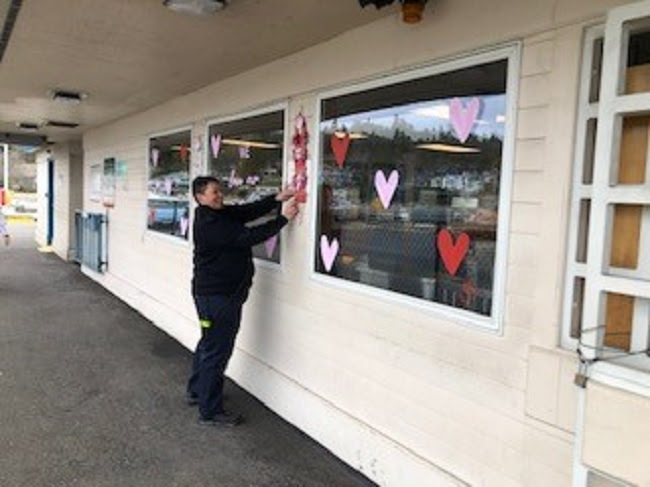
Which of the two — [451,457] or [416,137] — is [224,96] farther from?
[451,457]

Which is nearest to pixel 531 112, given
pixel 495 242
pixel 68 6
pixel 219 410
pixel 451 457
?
pixel 495 242

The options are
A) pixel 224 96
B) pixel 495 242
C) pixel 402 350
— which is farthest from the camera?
pixel 224 96

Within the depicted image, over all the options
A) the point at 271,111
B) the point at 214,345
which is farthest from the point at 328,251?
the point at 271,111

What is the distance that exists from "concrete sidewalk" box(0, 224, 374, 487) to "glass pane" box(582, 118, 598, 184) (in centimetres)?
207

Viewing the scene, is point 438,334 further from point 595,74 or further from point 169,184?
point 169,184

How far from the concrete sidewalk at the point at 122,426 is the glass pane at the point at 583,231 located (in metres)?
1.83

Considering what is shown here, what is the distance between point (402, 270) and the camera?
3340 millimetres

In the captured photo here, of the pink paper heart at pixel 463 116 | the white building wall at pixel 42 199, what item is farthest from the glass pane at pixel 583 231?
the white building wall at pixel 42 199

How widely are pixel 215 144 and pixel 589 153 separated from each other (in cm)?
378

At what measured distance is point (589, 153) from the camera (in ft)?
7.67

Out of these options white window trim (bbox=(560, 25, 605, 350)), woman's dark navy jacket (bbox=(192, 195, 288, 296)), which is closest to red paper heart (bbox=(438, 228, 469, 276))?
white window trim (bbox=(560, 25, 605, 350))

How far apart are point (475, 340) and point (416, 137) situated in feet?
3.65

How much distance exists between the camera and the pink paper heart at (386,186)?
11.1 ft

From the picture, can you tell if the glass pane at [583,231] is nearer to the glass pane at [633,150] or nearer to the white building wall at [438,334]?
the white building wall at [438,334]
